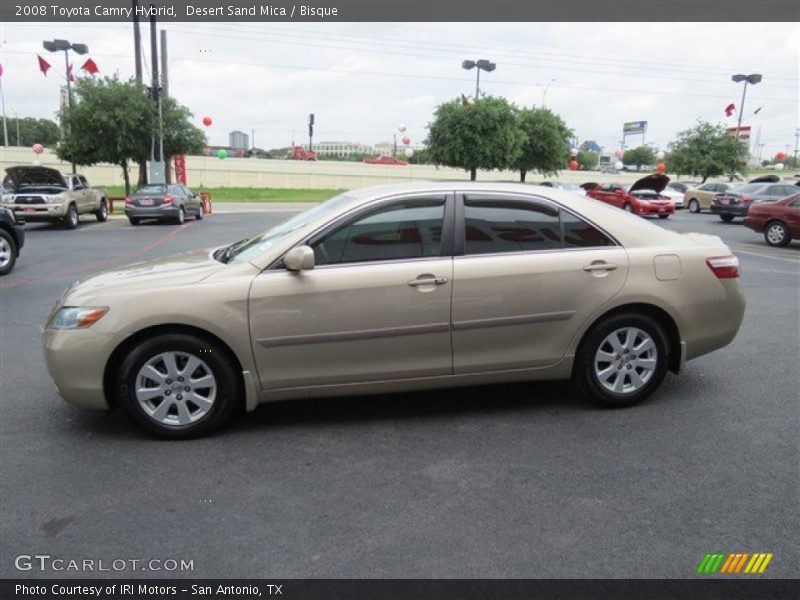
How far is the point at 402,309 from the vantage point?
422 centimetres

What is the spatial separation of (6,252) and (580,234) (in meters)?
10.0

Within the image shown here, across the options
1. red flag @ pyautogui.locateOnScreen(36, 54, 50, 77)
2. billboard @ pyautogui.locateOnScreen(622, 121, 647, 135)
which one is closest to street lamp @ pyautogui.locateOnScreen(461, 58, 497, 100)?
red flag @ pyautogui.locateOnScreen(36, 54, 50, 77)

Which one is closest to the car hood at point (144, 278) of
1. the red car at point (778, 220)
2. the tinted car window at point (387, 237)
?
the tinted car window at point (387, 237)

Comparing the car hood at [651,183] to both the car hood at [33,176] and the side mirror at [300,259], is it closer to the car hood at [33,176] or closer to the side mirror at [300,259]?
the car hood at [33,176]

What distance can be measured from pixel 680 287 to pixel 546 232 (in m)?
1.04

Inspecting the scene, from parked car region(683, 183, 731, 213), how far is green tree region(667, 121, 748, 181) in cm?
1647

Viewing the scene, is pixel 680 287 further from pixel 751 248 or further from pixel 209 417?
pixel 751 248

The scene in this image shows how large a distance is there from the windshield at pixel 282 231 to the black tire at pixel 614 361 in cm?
197

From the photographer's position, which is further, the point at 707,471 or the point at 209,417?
the point at 209,417

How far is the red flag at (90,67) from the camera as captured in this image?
29844 millimetres

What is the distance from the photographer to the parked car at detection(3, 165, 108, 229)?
1956cm

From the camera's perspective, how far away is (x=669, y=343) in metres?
4.70
